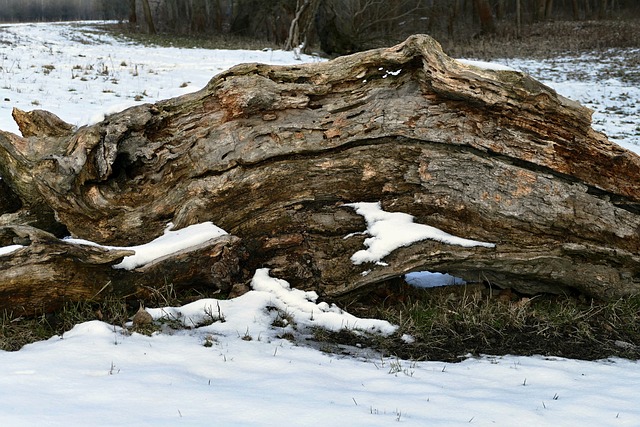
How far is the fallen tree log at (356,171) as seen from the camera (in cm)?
525

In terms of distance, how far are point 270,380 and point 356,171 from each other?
7.66ft

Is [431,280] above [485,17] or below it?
below

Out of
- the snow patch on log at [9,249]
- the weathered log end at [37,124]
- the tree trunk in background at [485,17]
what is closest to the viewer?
the snow patch on log at [9,249]

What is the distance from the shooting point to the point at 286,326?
195 inches

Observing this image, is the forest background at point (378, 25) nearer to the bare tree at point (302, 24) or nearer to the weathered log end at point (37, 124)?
the bare tree at point (302, 24)

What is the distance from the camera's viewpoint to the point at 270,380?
3826 millimetres

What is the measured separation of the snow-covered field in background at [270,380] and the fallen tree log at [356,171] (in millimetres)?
380

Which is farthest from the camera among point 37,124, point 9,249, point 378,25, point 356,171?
point 378,25

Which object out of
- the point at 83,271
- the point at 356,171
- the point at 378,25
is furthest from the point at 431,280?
the point at 378,25

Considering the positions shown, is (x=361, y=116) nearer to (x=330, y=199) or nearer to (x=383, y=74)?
(x=383, y=74)

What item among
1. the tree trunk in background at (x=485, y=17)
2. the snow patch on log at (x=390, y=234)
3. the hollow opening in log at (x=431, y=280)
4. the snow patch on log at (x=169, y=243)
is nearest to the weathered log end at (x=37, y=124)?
the snow patch on log at (x=169, y=243)

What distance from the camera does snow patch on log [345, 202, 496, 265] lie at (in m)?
5.29

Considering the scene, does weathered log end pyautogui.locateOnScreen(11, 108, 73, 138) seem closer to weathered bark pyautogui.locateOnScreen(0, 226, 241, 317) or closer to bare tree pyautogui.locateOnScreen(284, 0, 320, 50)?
weathered bark pyautogui.locateOnScreen(0, 226, 241, 317)

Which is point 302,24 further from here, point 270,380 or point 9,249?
point 270,380
